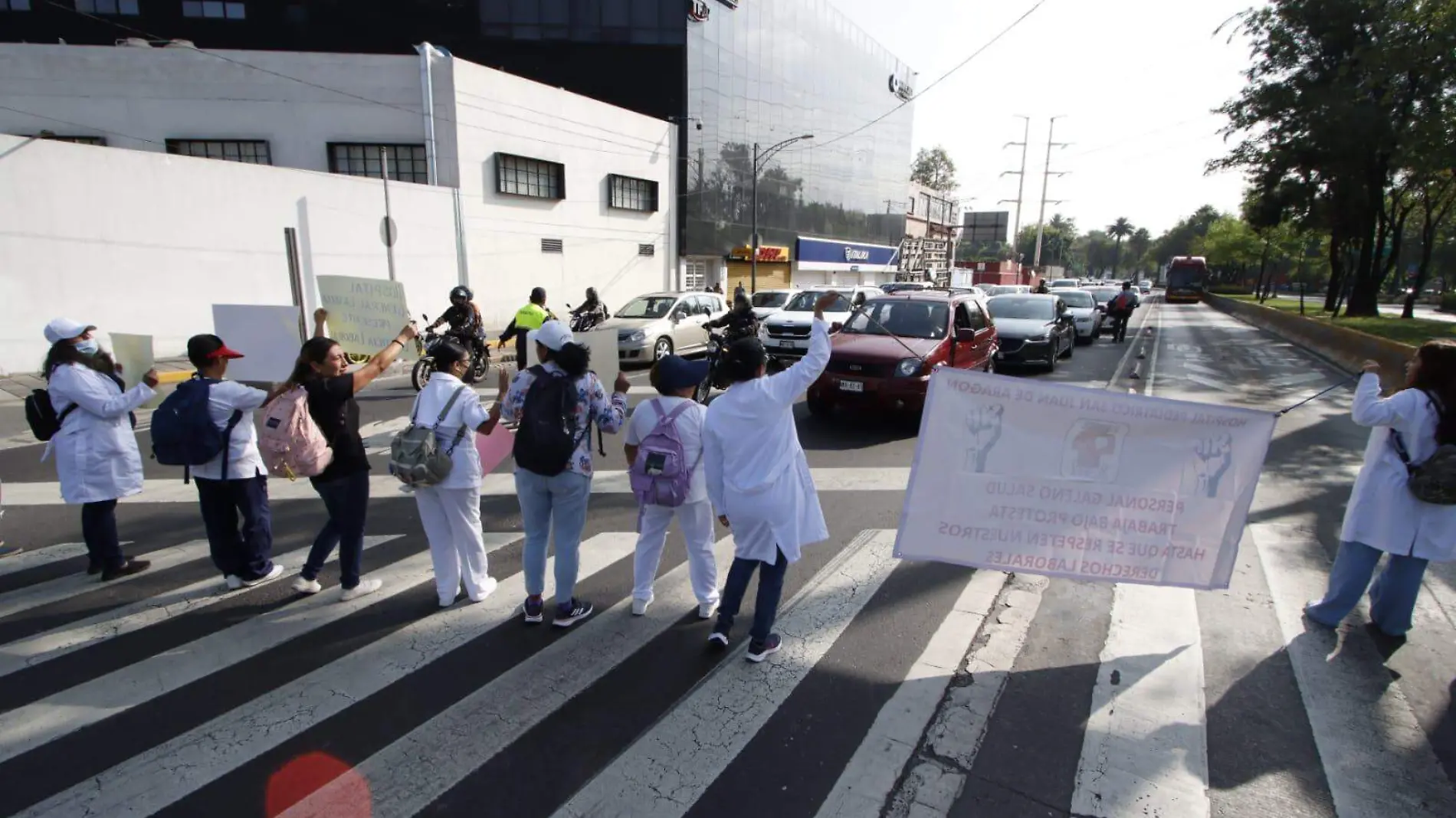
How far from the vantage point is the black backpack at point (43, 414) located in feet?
14.7

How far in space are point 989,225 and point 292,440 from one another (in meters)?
69.3

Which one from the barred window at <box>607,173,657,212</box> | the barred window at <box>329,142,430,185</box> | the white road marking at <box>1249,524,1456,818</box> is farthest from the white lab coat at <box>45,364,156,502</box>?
the barred window at <box>607,173,657,212</box>

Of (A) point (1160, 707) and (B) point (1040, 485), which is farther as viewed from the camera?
(B) point (1040, 485)

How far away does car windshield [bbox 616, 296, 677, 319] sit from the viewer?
50.8 ft

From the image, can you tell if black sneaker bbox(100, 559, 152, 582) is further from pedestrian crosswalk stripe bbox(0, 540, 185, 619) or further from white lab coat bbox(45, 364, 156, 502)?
white lab coat bbox(45, 364, 156, 502)

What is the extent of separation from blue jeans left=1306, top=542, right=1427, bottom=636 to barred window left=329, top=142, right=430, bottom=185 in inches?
842

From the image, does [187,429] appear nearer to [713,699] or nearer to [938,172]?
[713,699]

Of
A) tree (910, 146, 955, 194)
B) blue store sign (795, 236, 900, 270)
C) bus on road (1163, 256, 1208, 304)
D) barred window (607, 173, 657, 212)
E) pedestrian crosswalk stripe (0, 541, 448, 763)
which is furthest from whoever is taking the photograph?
tree (910, 146, 955, 194)

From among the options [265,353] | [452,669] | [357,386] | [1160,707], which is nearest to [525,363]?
[265,353]

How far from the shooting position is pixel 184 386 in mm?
4148

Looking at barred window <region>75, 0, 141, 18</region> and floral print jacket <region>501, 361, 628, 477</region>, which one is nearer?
floral print jacket <region>501, 361, 628, 477</region>

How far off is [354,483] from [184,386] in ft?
3.53

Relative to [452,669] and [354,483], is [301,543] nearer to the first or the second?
[354,483]

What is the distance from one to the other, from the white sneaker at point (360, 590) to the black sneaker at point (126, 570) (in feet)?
5.28
